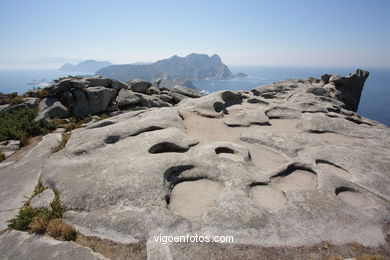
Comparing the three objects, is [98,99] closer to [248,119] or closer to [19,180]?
[19,180]

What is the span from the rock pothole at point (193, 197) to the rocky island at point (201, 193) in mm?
40

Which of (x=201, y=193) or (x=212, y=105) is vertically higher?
(x=212, y=105)

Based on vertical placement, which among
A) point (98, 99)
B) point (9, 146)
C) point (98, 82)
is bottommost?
point (9, 146)

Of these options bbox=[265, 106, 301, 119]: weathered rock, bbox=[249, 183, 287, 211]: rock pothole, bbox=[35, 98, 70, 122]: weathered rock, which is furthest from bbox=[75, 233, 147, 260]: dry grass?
bbox=[35, 98, 70, 122]: weathered rock

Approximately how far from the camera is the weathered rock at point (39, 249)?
19.2 feet

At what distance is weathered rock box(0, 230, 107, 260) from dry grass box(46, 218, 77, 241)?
0.17 meters

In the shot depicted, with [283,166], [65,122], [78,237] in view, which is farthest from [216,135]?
[65,122]

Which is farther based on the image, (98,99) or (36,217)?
(98,99)

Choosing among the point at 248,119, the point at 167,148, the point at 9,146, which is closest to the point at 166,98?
the point at 248,119

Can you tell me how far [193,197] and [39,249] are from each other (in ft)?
16.2

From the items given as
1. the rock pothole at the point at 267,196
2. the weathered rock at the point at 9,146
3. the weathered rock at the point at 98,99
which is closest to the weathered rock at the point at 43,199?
the rock pothole at the point at 267,196

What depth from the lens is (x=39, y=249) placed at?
614 cm

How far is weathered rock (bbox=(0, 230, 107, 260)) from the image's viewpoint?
5.85 meters

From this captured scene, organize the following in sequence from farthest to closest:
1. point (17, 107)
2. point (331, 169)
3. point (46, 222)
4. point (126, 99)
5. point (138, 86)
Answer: point (138, 86), point (126, 99), point (17, 107), point (331, 169), point (46, 222)
